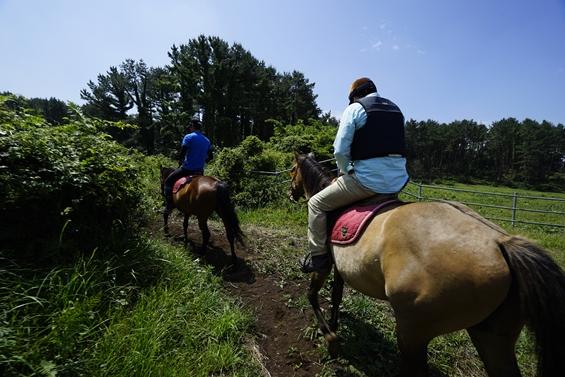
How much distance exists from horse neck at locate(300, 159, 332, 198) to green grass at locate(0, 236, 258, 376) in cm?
184

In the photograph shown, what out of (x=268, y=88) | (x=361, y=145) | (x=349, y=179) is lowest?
(x=349, y=179)

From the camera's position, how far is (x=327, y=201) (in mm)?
3336

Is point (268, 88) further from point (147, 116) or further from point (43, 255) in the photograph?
point (43, 255)

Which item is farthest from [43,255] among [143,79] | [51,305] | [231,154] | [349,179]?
[143,79]

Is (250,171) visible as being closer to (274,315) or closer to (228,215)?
(228,215)

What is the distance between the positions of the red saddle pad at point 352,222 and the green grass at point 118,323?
152 cm

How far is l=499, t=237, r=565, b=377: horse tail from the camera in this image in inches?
72.1

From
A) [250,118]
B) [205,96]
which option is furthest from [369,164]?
[250,118]

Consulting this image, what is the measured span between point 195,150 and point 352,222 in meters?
4.80

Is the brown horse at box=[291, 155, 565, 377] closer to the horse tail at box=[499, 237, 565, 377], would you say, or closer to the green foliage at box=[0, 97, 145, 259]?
the horse tail at box=[499, 237, 565, 377]

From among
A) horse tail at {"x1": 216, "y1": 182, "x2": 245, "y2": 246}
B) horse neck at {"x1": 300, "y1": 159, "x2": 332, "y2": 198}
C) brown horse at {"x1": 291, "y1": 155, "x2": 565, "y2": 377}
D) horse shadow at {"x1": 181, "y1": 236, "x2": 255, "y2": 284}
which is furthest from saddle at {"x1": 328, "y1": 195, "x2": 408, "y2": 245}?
horse tail at {"x1": 216, "y1": 182, "x2": 245, "y2": 246}

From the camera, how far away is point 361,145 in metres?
3.02

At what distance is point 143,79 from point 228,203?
172 ft

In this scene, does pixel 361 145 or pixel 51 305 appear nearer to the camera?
pixel 51 305
